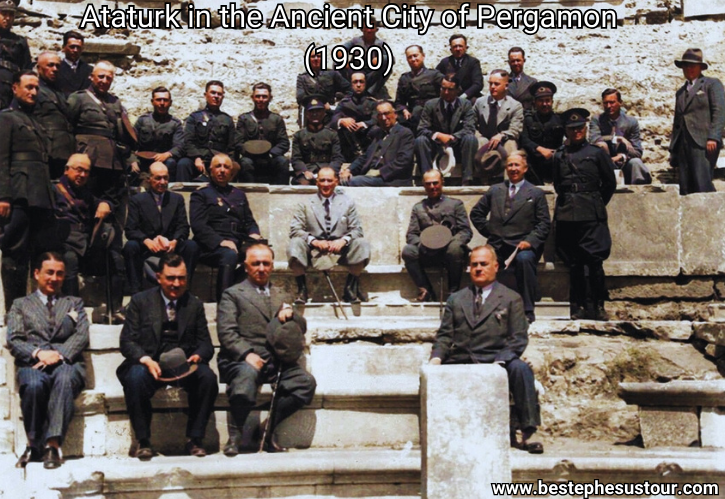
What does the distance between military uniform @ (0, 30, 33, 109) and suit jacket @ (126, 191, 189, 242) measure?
2027 mm

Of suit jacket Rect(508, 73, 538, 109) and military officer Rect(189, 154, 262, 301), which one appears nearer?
military officer Rect(189, 154, 262, 301)

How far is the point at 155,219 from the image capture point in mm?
10664

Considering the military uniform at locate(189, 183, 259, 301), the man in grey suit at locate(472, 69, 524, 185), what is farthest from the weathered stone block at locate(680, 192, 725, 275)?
the military uniform at locate(189, 183, 259, 301)

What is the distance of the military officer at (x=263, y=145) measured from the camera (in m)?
12.5

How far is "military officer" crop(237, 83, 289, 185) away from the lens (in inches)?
491

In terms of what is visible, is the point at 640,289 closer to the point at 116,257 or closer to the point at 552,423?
the point at 552,423

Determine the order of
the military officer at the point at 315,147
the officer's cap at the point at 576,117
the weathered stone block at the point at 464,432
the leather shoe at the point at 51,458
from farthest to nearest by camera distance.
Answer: the military officer at the point at 315,147, the officer's cap at the point at 576,117, the leather shoe at the point at 51,458, the weathered stone block at the point at 464,432

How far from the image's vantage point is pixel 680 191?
41.1ft

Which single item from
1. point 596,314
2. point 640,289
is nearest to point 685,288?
point 640,289

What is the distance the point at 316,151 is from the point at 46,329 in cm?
433

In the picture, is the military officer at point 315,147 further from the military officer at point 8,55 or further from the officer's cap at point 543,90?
the military officer at point 8,55

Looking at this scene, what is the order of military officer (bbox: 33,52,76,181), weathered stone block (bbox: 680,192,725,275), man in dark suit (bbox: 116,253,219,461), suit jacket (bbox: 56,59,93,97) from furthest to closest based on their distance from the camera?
1. suit jacket (bbox: 56,59,93,97)
2. weathered stone block (bbox: 680,192,725,275)
3. military officer (bbox: 33,52,76,181)
4. man in dark suit (bbox: 116,253,219,461)

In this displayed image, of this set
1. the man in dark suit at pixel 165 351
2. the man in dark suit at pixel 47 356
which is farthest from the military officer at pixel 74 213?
the man in dark suit at pixel 165 351

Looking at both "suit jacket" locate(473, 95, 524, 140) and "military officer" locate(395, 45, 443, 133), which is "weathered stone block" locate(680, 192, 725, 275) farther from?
"military officer" locate(395, 45, 443, 133)
